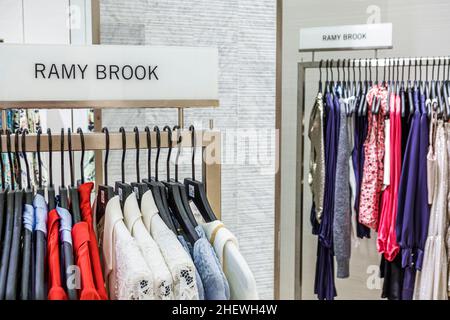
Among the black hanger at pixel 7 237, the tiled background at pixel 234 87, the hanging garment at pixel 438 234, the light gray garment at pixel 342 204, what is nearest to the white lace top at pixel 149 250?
the black hanger at pixel 7 237

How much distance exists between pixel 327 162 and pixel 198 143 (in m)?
1.02

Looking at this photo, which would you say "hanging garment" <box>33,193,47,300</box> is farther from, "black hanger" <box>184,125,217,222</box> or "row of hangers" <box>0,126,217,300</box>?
"black hanger" <box>184,125,217,222</box>

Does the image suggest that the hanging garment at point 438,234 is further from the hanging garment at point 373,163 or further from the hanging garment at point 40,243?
the hanging garment at point 40,243

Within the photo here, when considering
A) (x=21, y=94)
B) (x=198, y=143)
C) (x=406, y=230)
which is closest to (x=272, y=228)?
(x=406, y=230)

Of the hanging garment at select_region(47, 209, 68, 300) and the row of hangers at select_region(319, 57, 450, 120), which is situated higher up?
the row of hangers at select_region(319, 57, 450, 120)

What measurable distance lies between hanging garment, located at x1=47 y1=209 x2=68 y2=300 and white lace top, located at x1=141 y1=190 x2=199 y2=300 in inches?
7.4

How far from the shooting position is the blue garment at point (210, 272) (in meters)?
0.96

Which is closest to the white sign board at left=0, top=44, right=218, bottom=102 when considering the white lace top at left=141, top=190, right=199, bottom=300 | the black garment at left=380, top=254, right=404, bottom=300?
the white lace top at left=141, top=190, right=199, bottom=300

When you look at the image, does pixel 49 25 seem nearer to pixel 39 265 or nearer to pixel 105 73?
pixel 105 73

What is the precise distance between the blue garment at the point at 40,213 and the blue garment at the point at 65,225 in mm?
29

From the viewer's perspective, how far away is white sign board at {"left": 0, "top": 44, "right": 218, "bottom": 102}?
1.11 meters

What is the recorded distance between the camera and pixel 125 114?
197 cm

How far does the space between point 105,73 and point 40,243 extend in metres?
0.43

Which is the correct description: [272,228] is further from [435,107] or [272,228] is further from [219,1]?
[219,1]
